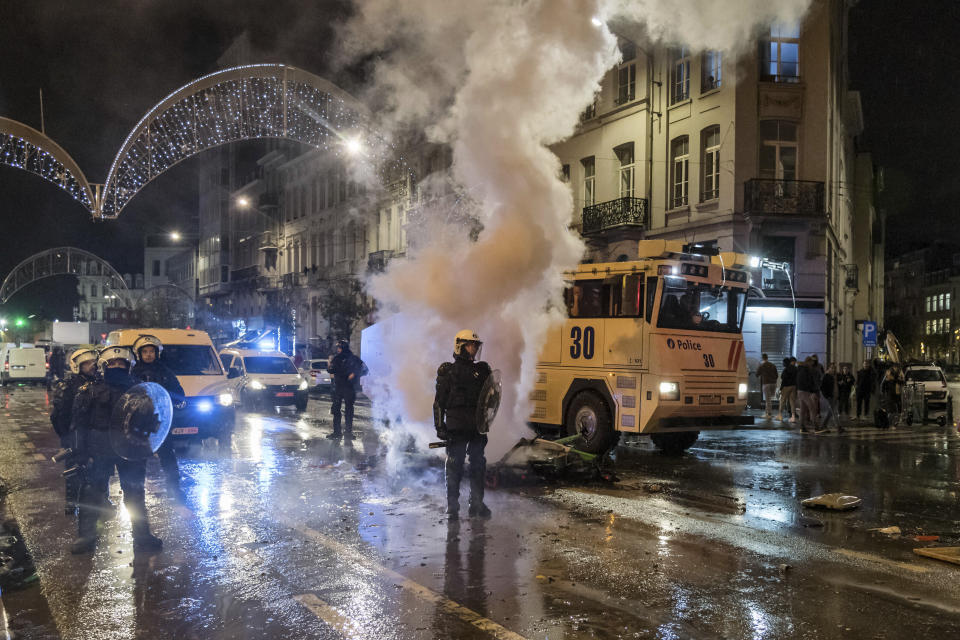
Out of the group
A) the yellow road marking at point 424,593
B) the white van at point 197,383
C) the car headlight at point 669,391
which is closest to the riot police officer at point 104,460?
the yellow road marking at point 424,593

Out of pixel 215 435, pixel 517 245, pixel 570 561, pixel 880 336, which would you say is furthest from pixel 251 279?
pixel 570 561

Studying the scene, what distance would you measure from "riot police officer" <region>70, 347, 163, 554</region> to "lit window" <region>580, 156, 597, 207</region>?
995 inches

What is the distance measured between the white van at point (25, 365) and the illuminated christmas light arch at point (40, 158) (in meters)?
24.4

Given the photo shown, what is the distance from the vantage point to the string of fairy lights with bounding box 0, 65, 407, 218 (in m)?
16.6

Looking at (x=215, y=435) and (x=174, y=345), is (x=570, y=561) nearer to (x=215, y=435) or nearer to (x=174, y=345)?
(x=215, y=435)

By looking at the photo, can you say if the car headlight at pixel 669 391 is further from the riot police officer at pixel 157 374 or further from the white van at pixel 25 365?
the white van at pixel 25 365

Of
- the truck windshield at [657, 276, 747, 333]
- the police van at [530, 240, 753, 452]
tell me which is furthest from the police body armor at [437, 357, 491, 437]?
the truck windshield at [657, 276, 747, 333]

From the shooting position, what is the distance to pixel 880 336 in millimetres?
33906

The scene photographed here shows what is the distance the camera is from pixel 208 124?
17.4 meters

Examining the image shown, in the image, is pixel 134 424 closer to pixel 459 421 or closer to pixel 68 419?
pixel 68 419

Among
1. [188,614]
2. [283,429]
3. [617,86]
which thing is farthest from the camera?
[617,86]

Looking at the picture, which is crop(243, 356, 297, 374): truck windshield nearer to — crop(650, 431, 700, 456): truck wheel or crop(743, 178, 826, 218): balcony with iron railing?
crop(650, 431, 700, 456): truck wheel

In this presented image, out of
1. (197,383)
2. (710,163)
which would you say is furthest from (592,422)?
(710,163)

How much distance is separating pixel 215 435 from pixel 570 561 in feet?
29.4
